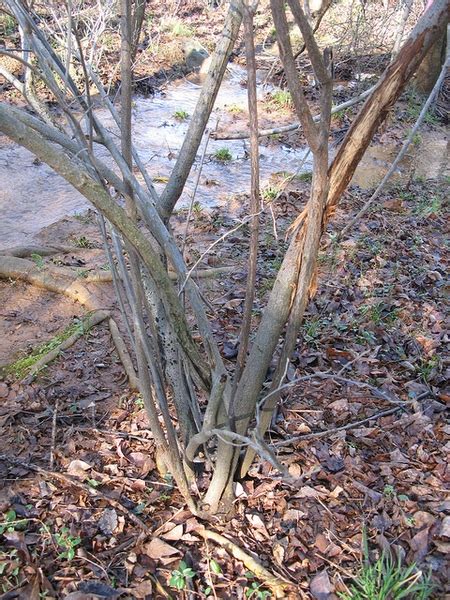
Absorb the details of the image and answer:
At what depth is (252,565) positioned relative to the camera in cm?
211

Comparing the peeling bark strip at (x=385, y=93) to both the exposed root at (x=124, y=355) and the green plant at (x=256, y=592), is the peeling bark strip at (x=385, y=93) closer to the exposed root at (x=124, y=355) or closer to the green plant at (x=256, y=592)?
the green plant at (x=256, y=592)

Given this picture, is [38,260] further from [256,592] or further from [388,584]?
[388,584]

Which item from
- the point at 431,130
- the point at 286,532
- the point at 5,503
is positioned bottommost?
the point at 431,130

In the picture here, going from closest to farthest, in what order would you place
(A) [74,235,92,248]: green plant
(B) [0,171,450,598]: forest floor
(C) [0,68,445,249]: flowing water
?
(B) [0,171,450,598]: forest floor, (A) [74,235,92,248]: green plant, (C) [0,68,445,249]: flowing water

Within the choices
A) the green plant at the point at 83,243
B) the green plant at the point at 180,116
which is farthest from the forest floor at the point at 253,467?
the green plant at the point at 180,116

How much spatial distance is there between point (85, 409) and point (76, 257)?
253cm

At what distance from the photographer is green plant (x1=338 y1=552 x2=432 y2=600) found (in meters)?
1.89

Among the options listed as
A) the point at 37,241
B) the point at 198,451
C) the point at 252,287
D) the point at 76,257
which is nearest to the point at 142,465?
the point at 198,451

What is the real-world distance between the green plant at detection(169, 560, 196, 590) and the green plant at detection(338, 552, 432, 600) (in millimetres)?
599

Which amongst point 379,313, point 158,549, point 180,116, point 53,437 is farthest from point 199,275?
point 180,116

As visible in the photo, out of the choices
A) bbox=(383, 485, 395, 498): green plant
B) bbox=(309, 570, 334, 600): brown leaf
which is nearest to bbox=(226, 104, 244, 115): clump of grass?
bbox=(383, 485, 395, 498): green plant

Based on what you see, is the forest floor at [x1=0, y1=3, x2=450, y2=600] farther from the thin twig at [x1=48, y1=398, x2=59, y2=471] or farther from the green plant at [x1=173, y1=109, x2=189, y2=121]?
the green plant at [x1=173, y1=109, x2=189, y2=121]

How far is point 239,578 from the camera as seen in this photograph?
209 centimetres

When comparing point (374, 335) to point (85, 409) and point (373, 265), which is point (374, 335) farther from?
point (85, 409)
